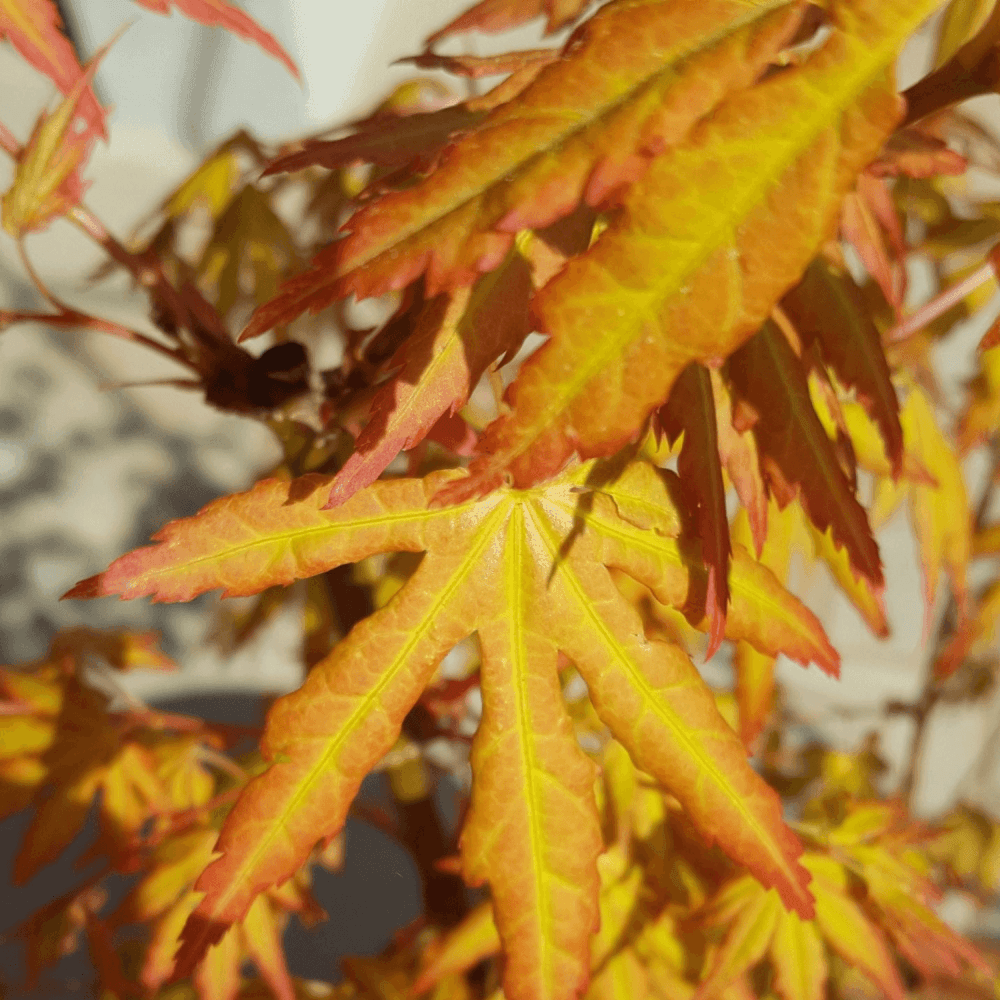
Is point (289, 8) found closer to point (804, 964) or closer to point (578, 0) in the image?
point (578, 0)

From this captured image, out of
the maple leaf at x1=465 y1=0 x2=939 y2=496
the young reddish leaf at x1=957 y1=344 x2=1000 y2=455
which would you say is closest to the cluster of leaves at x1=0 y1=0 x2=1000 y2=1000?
the maple leaf at x1=465 y1=0 x2=939 y2=496

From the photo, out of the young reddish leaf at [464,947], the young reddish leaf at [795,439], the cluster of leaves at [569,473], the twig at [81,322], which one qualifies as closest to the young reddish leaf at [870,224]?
the cluster of leaves at [569,473]

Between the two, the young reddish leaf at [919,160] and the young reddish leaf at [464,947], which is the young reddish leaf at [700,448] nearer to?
the young reddish leaf at [919,160]

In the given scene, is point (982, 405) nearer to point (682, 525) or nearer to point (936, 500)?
point (936, 500)

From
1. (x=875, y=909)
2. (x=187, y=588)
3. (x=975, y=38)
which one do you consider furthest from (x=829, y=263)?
(x=875, y=909)

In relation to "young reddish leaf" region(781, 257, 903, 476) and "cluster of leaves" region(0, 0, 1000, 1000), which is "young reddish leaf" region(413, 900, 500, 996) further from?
"young reddish leaf" region(781, 257, 903, 476)

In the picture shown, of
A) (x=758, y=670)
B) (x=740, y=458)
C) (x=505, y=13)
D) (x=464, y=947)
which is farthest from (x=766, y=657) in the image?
(x=505, y=13)
